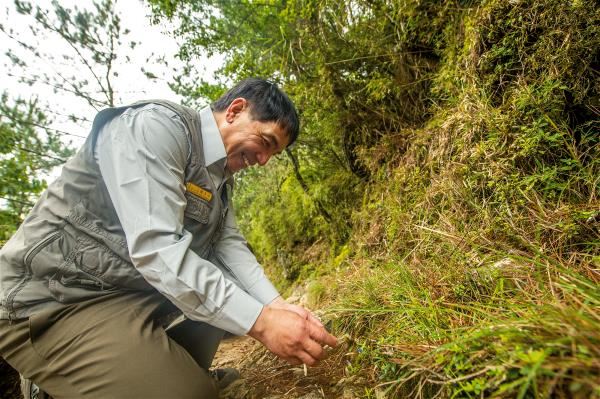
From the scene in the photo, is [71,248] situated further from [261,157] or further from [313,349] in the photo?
[313,349]

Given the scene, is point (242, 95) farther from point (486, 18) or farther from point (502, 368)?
point (502, 368)

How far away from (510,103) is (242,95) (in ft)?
5.20

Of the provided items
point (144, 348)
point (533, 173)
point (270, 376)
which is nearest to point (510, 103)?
point (533, 173)

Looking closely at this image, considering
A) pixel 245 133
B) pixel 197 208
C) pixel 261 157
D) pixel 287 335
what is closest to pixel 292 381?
pixel 287 335

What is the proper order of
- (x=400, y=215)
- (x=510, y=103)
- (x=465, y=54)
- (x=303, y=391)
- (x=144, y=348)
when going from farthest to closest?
(x=400, y=215), (x=465, y=54), (x=510, y=103), (x=303, y=391), (x=144, y=348)

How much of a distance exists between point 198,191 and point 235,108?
579 mm

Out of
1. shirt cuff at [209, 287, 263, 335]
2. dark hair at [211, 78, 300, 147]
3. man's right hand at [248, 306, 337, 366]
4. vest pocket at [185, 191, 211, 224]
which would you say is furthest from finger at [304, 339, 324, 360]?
dark hair at [211, 78, 300, 147]

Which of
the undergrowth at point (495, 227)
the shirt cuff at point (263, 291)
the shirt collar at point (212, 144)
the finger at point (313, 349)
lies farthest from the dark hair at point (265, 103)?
the finger at point (313, 349)

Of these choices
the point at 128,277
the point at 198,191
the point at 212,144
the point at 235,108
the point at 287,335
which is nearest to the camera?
the point at 287,335

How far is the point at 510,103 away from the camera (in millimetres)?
1721

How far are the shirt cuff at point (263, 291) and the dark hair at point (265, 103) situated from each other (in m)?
0.97

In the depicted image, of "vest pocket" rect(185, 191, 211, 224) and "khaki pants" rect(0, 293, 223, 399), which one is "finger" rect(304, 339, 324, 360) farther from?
"vest pocket" rect(185, 191, 211, 224)

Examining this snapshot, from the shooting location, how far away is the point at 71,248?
4.70 ft

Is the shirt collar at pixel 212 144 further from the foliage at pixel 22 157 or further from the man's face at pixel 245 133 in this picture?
the foliage at pixel 22 157
